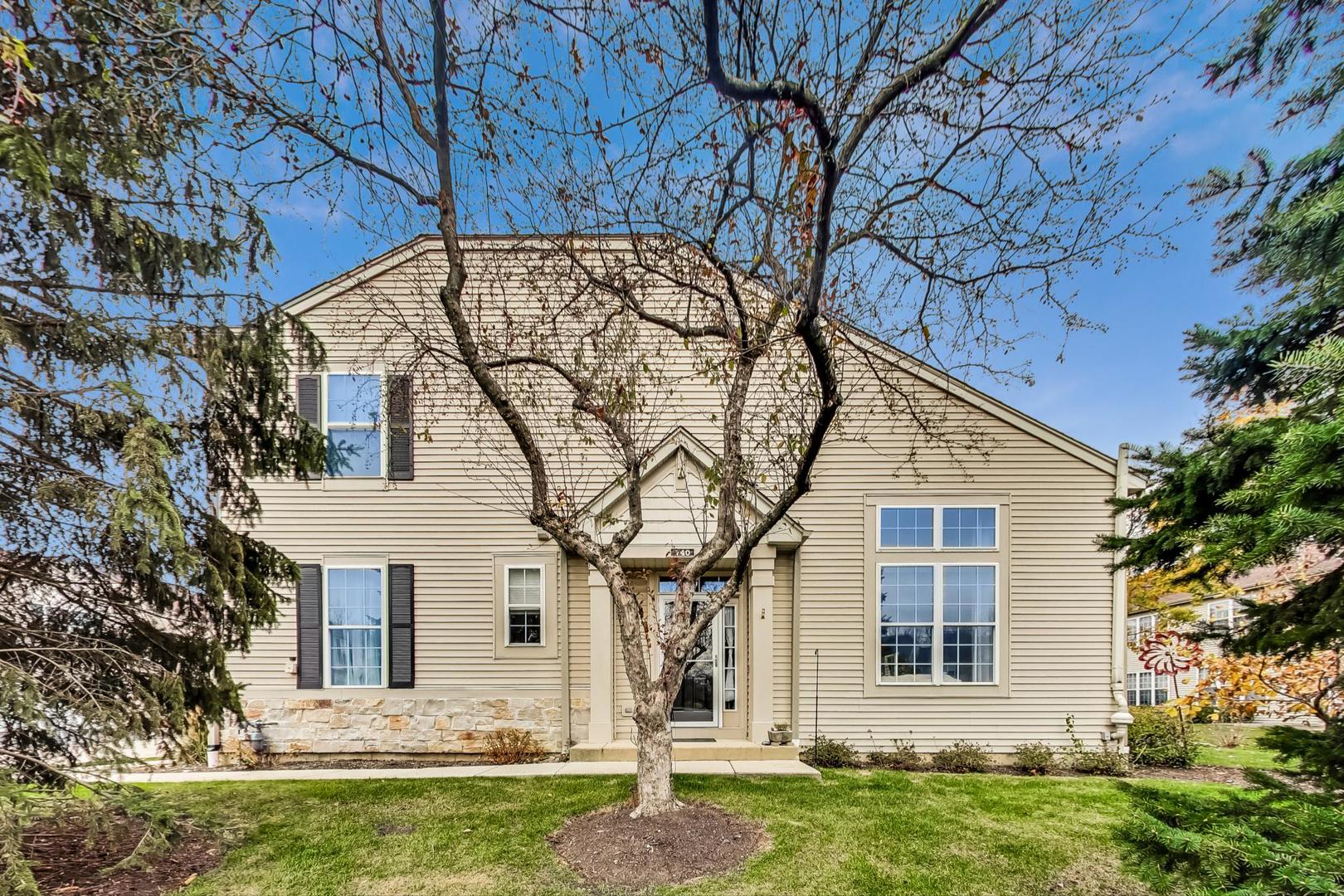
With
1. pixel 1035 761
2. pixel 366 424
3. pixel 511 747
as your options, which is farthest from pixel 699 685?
pixel 366 424

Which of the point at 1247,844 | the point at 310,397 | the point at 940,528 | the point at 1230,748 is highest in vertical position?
the point at 310,397

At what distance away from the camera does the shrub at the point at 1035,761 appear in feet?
24.0

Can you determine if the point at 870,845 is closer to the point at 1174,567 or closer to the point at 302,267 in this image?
the point at 1174,567

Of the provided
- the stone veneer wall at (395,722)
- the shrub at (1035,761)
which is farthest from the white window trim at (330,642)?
the shrub at (1035,761)

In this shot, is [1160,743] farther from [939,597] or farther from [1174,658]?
[939,597]

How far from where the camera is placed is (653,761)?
4891 mm

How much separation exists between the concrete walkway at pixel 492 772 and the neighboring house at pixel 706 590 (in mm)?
439

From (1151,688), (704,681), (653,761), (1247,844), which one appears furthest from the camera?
(1151,688)

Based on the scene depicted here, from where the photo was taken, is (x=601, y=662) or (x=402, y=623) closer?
(x=601, y=662)

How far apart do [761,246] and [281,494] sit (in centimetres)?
746

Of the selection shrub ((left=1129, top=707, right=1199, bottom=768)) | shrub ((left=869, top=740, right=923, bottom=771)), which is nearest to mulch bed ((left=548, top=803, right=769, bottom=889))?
shrub ((left=869, top=740, right=923, bottom=771))

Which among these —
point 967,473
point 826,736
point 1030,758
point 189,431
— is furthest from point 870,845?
point 189,431

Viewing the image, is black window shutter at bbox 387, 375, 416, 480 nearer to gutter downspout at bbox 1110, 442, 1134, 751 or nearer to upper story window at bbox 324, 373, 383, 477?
upper story window at bbox 324, 373, 383, 477

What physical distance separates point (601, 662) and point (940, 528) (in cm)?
517
